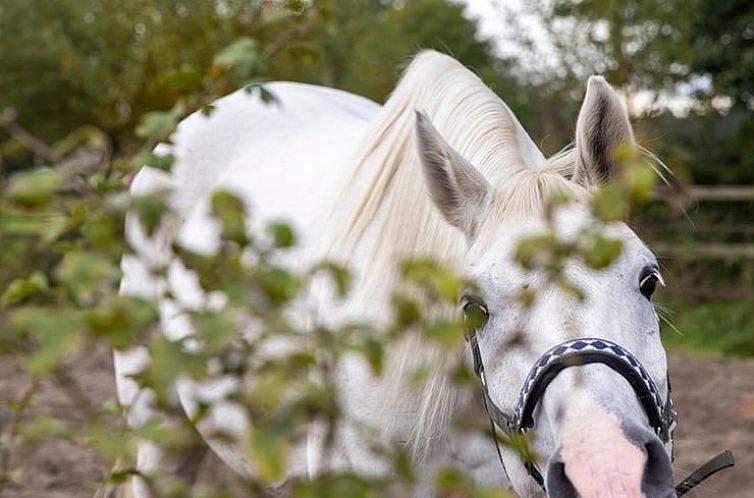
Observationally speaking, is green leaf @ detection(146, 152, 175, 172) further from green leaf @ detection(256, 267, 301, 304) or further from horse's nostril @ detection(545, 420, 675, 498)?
horse's nostril @ detection(545, 420, 675, 498)

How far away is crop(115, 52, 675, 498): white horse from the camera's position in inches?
67.3

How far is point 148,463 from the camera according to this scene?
133 inches

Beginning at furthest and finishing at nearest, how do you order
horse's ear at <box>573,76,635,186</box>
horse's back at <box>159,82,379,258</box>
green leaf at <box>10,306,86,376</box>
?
1. horse's back at <box>159,82,379,258</box>
2. horse's ear at <box>573,76,635,186</box>
3. green leaf at <box>10,306,86,376</box>

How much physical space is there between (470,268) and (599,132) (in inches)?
15.9

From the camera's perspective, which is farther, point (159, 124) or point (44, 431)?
point (159, 124)

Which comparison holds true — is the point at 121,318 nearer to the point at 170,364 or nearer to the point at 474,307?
the point at 170,364

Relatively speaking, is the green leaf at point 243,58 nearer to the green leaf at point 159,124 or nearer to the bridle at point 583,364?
the green leaf at point 159,124

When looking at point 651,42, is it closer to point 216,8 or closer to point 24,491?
point 216,8

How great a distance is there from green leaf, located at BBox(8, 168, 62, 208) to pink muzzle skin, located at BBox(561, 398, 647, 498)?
107 cm

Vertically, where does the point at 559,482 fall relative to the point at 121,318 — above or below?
below

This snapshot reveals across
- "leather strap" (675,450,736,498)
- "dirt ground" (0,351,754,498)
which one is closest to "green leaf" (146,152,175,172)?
"leather strap" (675,450,736,498)

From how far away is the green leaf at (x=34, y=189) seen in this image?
32.1 inches

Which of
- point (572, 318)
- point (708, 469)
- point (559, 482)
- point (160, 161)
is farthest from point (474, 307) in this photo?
point (160, 161)

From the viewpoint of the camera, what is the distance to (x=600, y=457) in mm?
1638
